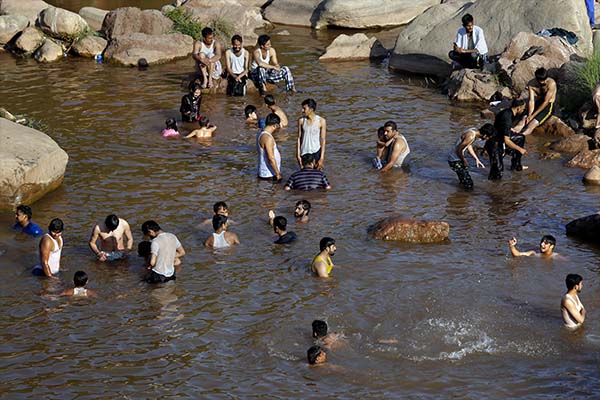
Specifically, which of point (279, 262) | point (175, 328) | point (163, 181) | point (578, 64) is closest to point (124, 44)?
point (163, 181)

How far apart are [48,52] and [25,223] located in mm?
12278

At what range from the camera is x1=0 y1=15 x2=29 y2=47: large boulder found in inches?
1072

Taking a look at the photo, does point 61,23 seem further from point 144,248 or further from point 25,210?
point 144,248

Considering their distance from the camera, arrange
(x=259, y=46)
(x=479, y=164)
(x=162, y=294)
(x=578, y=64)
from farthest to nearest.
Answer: (x=259, y=46)
(x=578, y=64)
(x=479, y=164)
(x=162, y=294)

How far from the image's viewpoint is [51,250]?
13.7 m

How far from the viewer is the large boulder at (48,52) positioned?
86.4ft

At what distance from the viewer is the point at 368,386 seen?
35.6 ft

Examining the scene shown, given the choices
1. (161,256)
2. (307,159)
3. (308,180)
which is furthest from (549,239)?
(161,256)

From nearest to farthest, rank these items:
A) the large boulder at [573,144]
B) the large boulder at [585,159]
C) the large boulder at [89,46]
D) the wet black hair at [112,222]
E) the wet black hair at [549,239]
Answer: the wet black hair at [549,239]
the wet black hair at [112,222]
the large boulder at [585,159]
the large boulder at [573,144]
the large boulder at [89,46]

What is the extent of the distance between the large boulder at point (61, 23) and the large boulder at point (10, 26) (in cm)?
69

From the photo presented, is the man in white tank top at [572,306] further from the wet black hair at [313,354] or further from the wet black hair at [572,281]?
the wet black hair at [313,354]

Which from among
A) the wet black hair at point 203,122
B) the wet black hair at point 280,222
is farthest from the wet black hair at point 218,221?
the wet black hair at point 203,122

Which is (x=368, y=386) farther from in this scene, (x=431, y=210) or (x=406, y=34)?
(x=406, y=34)

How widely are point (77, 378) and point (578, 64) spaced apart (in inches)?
530
